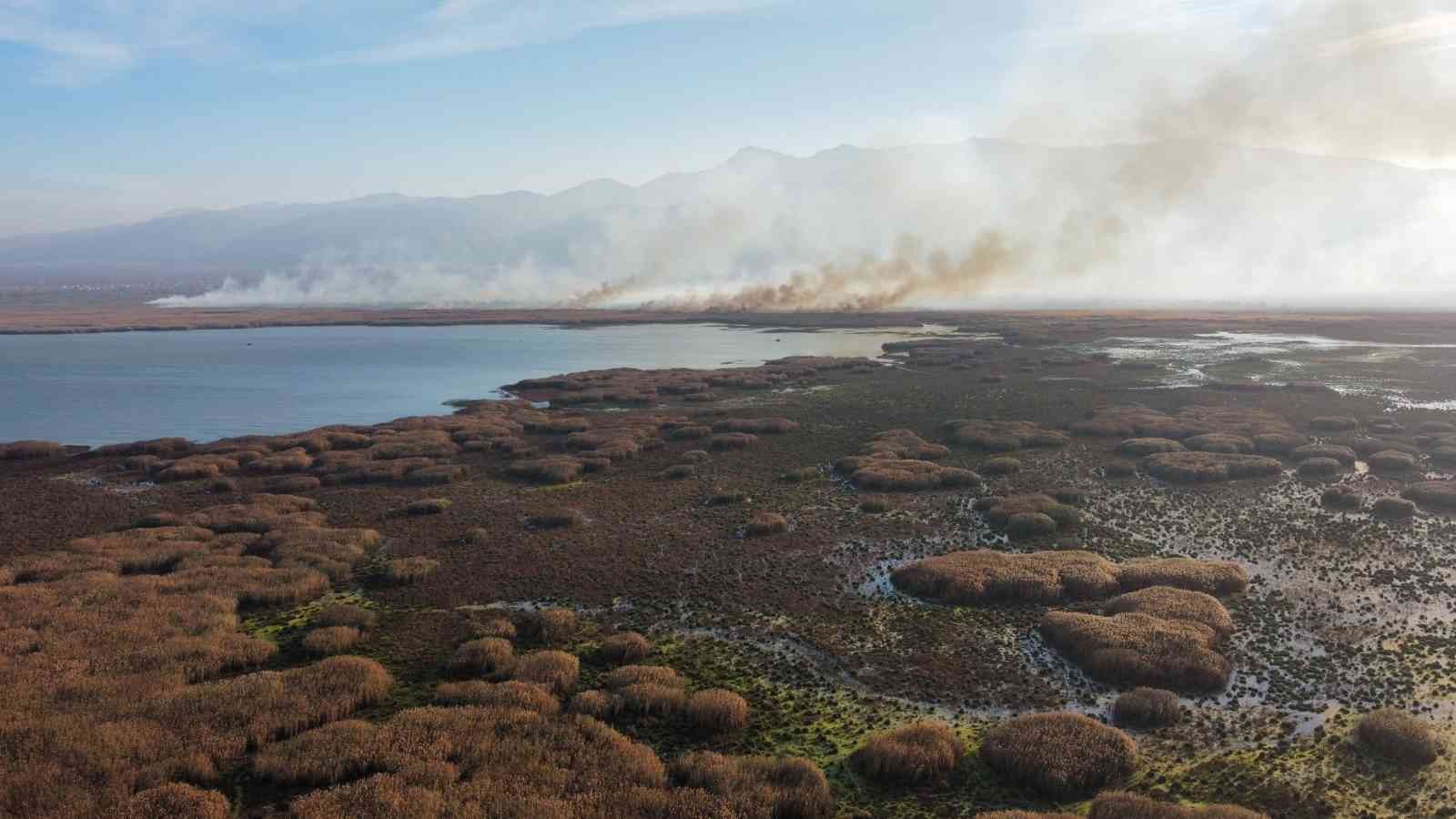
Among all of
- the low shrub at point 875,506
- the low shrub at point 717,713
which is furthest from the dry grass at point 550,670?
the low shrub at point 875,506

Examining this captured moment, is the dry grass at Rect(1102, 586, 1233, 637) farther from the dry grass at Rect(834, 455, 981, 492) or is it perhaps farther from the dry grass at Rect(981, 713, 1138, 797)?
the dry grass at Rect(834, 455, 981, 492)

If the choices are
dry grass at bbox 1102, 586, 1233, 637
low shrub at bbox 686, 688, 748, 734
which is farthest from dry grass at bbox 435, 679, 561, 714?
dry grass at bbox 1102, 586, 1233, 637

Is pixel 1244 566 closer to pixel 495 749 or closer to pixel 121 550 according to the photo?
pixel 495 749

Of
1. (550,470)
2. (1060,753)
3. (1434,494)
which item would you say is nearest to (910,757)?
(1060,753)

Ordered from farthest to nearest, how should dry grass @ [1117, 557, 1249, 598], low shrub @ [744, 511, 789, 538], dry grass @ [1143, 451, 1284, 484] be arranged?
1. dry grass @ [1143, 451, 1284, 484]
2. low shrub @ [744, 511, 789, 538]
3. dry grass @ [1117, 557, 1249, 598]

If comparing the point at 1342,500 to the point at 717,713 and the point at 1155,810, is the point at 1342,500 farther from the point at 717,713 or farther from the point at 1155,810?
the point at 717,713

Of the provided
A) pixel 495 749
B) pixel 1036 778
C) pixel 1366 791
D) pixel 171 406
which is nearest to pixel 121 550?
pixel 495 749

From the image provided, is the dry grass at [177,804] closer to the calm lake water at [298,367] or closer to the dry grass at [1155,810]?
the dry grass at [1155,810]
